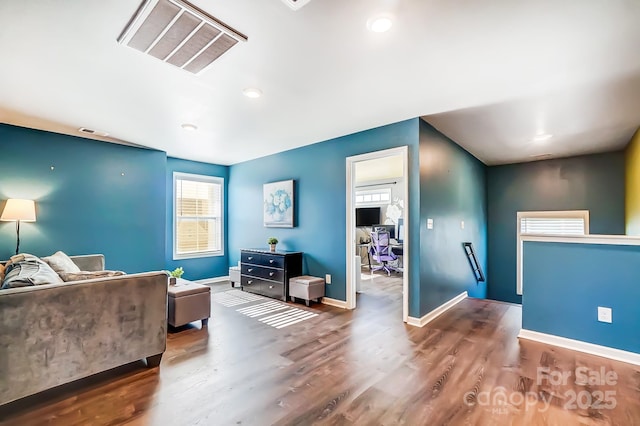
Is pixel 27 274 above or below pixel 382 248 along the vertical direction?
above

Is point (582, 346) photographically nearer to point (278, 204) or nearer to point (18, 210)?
point (278, 204)

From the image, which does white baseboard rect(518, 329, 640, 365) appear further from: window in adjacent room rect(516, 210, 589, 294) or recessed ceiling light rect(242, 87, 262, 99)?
recessed ceiling light rect(242, 87, 262, 99)

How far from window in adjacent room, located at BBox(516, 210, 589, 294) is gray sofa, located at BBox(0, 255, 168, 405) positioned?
6005 mm

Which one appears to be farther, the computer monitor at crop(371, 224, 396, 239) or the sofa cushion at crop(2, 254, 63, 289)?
the computer monitor at crop(371, 224, 396, 239)

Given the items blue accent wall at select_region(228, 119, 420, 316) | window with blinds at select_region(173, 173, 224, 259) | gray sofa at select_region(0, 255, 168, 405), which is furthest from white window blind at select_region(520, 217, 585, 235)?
window with blinds at select_region(173, 173, 224, 259)

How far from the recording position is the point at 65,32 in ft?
6.11

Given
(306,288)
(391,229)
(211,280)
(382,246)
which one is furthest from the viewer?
(391,229)

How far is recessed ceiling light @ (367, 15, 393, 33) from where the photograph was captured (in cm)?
171

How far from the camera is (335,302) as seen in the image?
4.23 metres

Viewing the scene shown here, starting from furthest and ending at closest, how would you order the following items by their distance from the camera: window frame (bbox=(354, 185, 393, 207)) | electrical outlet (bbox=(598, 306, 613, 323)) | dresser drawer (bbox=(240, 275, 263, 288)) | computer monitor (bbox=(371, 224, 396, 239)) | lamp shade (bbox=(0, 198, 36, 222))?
window frame (bbox=(354, 185, 393, 207)) < computer monitor (bbox=(371, 224, 396, 239)) < dresser drawer (bbox=(240, 275, 263, 288)) < lamp shade (bbox=(0, 198, 36, 222)) < electrical outlet (bbox=(598, 306, 613, 323))

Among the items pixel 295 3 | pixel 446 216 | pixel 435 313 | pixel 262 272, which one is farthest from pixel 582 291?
pixel 262 272

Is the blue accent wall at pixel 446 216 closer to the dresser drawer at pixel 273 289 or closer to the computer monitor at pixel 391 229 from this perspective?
the dresser drawer at pixel 273 289

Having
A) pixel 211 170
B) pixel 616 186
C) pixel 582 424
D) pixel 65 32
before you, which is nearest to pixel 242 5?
pixel 65 32

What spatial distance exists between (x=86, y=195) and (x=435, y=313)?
5.24m
